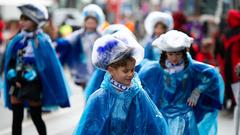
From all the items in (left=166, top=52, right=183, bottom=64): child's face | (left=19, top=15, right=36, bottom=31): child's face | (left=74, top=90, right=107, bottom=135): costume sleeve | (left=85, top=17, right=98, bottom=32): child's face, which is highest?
(left=74, top=90, right=107, bottom=135): costume sleeve

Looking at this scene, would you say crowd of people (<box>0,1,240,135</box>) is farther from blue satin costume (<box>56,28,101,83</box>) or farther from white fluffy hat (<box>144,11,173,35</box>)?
blue satin costume (<box>56,28,101,83</box>)

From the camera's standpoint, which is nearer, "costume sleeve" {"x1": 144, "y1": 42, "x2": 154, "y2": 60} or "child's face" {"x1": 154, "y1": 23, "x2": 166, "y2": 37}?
"costume sleeve" {"x1": 144, "y1": 42, "x2": 154, "y2": 60}

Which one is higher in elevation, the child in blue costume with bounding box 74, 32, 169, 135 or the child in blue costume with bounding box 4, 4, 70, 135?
the child in blue costume with bounding box 74, 32, 169, 135

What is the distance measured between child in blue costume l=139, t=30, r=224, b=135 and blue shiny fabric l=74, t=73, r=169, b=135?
1289 mm

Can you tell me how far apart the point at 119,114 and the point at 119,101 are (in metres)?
0.10

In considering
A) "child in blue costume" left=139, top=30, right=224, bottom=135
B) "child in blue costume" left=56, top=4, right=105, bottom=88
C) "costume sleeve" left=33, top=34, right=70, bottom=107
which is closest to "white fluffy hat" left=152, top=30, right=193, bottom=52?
"child in blue costume" left=139, top=30, right=224, bottom=135

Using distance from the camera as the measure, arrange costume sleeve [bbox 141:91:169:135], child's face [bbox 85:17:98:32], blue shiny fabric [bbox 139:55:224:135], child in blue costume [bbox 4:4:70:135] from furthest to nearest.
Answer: child's face [bbox 85:17:98:32], child in blue costume [bbox 4:4:70:135], blue shiny fabric [bbox 139:55:224:135], costume sleeve [bbox 141:91:169:135]

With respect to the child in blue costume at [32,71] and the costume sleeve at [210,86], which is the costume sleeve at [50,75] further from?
the costume sleeve at [210,86]

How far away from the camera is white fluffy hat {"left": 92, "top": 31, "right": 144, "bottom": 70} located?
5098 millimetres

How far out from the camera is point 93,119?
198 inches

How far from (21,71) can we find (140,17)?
68.9 feet

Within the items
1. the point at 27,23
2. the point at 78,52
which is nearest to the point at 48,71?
the point at 27,23

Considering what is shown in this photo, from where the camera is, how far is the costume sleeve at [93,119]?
503cm

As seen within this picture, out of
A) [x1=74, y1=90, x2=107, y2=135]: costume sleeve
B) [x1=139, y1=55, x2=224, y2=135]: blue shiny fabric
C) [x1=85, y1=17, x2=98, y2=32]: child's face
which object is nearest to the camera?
[x1=74, y1=90, x2=107, y2=135]: costume sleeve
